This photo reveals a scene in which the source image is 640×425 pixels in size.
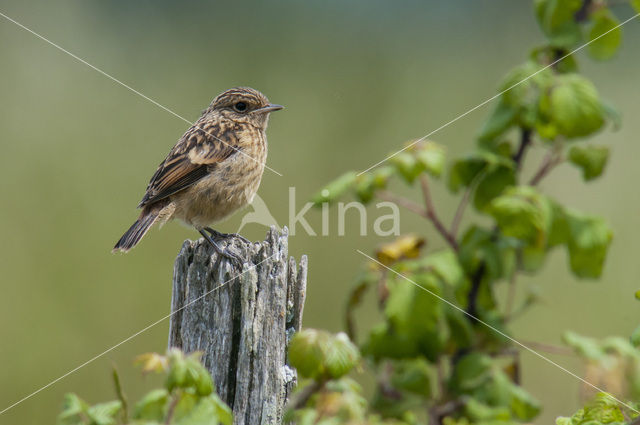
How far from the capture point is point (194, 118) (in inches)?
331

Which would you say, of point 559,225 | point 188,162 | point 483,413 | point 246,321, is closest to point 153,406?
point 246,321

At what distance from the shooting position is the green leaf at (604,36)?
4.32 meters

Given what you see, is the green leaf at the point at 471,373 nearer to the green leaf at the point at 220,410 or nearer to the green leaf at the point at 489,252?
the green leaf at the point at 489,252

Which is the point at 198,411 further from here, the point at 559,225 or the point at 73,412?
the point at 559,225

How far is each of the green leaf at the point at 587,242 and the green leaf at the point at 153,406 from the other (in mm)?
2281

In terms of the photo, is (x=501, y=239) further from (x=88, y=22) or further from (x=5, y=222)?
(x=88, y=22)

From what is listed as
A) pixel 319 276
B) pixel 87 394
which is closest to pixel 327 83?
pixel 319 276

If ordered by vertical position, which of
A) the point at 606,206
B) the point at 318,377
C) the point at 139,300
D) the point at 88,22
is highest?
the point at 88,22

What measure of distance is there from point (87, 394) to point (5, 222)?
7.07 ft

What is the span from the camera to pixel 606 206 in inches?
336

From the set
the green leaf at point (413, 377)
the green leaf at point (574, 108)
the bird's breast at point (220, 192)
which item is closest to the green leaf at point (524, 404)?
the green leaf at point (413, 377)

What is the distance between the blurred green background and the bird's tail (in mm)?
2187

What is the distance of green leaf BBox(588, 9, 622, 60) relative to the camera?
4.32 m

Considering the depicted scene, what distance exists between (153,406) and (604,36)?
10.5 feet
